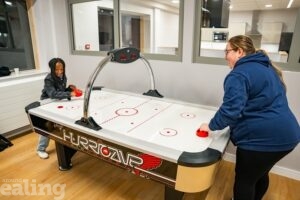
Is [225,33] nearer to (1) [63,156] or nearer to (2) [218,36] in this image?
(2) [218,36]

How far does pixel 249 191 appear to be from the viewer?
1461 millimetres

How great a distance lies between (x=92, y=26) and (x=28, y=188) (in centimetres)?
261

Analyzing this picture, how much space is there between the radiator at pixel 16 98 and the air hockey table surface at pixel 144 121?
1.01 m

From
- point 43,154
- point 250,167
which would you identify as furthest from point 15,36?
point 250,167

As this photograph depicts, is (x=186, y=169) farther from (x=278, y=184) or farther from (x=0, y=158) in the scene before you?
(x=0, y=158)

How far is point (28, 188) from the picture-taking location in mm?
2088

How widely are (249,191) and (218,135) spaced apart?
408 mm

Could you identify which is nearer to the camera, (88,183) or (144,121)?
(144,121)

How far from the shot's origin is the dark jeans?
133 centimetres

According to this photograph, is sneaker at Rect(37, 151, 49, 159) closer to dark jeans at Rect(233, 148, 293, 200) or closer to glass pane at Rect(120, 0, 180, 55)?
dark jeans at Rect(233, 148, 293, 200)

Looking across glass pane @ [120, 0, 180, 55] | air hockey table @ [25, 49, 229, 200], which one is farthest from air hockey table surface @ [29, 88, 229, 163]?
glass pane @ [120, 0, 180, 55]

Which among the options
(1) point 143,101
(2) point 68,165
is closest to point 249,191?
(1) point 143,101

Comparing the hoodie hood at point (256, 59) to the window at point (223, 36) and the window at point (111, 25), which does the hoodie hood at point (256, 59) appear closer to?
the window at point (223, 36)

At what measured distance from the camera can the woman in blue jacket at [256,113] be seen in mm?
1267
